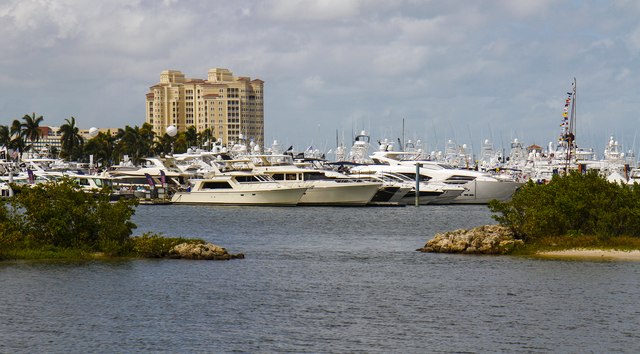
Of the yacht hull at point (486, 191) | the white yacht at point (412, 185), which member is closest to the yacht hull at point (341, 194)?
the white yacht at point (412, 185)

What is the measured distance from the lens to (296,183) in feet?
383

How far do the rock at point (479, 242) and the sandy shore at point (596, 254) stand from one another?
2.04 m


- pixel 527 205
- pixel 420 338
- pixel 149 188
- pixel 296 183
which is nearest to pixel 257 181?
pixel 296 183

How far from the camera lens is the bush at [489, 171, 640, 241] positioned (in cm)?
6194

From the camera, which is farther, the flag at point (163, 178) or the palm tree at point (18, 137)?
the palm tree at point (18, 137)

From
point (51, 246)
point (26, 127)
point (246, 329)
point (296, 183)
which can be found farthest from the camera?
point (26, 127)

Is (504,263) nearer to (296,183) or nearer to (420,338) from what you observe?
(420,338)

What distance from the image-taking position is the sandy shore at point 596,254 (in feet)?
196

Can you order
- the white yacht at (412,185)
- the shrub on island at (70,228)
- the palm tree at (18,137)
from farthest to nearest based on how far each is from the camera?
the palm tree at (18,137) < the white yacht at (412,185) < the shrub on island at (70,228)

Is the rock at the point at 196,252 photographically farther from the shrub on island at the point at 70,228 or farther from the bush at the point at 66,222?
the bush at the point at 66,222

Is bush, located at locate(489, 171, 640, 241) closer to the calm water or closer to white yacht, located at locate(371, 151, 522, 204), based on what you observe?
the calm water

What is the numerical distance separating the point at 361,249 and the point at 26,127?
388 feet

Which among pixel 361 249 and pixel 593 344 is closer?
pixel 593 344

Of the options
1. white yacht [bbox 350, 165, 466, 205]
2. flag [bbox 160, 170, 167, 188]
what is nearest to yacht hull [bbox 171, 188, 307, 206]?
white yacht [bbox 350, 165, 466, 205]
